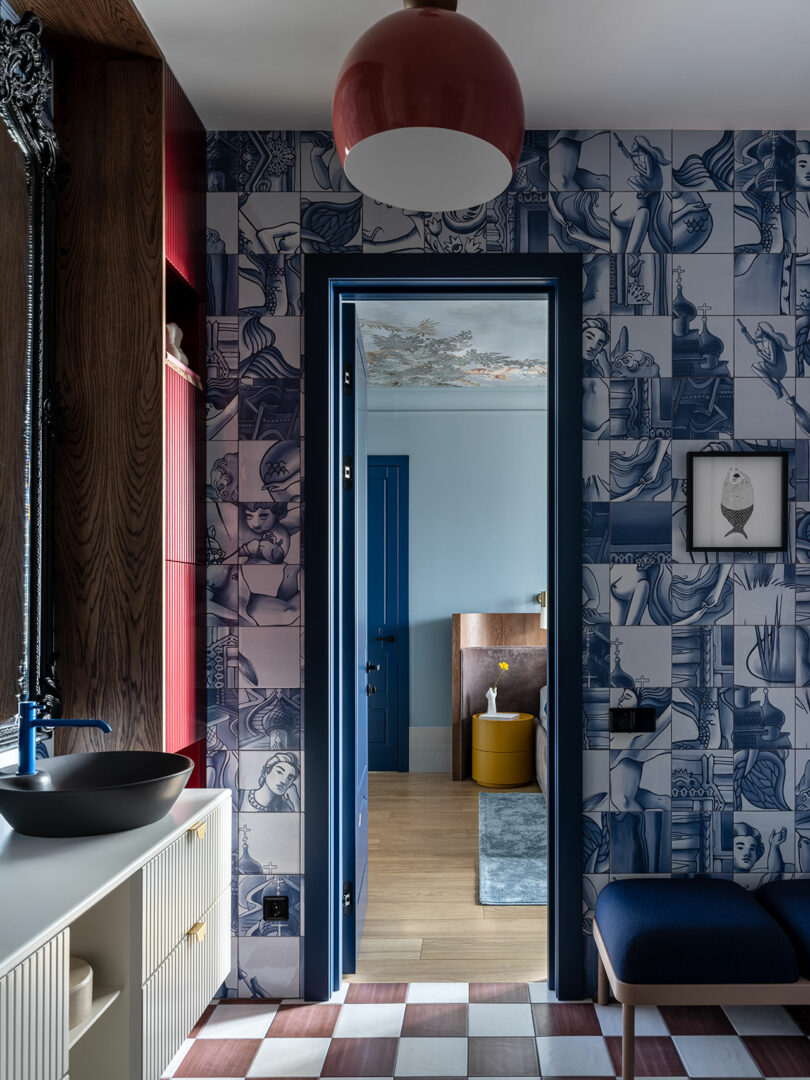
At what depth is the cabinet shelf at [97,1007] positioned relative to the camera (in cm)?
145

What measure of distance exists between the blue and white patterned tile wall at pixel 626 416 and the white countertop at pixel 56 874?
1.02 m

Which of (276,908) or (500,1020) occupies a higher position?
(276,908)

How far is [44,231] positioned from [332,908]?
83.7 inches

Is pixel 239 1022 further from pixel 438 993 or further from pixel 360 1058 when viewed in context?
pixel 438 993

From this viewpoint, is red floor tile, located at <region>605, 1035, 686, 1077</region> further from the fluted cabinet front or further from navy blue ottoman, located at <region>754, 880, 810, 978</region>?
the fluted cabinet front

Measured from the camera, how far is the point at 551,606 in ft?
9.04

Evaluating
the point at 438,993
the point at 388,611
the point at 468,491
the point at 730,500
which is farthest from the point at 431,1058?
the point at 468,491

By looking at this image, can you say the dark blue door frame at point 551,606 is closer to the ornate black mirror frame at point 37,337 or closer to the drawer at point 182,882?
the drawer at point 182,882

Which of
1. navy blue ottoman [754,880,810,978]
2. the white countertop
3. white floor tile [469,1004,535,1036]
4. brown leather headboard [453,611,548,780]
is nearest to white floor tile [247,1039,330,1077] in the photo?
white floor tile [469,1004,535,1036]

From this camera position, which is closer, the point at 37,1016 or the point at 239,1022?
the point at 37,1016

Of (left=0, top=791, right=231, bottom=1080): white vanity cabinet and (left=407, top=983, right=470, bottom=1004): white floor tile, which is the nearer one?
(left=0, top=791, right=231, bottom=1080): white vanity cabinet

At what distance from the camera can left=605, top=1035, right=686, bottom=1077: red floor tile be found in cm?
228

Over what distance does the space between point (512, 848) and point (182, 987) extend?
106 inches

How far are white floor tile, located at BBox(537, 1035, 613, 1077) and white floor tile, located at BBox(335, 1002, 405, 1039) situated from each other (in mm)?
427
